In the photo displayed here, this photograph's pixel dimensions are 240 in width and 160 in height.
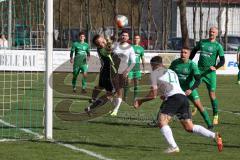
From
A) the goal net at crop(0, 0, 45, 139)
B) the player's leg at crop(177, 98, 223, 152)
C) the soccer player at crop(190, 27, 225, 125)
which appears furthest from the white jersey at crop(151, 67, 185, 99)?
the soccer player at crop(190, 27, 225, 125)

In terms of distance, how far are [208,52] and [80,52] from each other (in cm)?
976

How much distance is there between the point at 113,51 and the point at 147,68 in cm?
1506

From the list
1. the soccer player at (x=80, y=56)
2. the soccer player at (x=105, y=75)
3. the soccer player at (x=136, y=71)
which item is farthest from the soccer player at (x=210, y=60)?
the soccer player at (x=80, y=56)

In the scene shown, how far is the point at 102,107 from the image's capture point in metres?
19.3

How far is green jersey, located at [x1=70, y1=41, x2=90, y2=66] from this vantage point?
25703 millimetres

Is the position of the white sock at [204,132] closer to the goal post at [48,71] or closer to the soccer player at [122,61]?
the goal post at [48,71]

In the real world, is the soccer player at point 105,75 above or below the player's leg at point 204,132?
above

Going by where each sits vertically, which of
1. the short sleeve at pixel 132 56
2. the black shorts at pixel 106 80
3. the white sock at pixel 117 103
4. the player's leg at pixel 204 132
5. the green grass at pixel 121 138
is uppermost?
the short sleeve at pixel 132 56

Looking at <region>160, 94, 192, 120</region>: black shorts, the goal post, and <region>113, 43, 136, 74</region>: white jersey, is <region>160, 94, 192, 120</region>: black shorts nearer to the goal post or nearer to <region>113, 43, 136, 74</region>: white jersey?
the goal post

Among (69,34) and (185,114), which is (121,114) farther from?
(69,34)

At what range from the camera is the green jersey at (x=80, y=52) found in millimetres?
25703

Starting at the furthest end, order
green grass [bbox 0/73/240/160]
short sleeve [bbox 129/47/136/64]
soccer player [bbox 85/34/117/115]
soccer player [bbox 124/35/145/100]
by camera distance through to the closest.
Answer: soccer player [bbox 124/35/145/100], short sleeve [bbox 129/47/136/64], soccer player [bbox 85/34/117/115], green grass [bbox 0/73/240/160]

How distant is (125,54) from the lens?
20.5 m

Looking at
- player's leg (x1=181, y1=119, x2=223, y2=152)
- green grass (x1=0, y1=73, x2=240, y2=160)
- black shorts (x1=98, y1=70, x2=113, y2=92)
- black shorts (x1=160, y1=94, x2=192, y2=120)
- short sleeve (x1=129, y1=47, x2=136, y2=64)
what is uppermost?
short sleeve (x1=129, y1=47, x2=136, y2=64)
